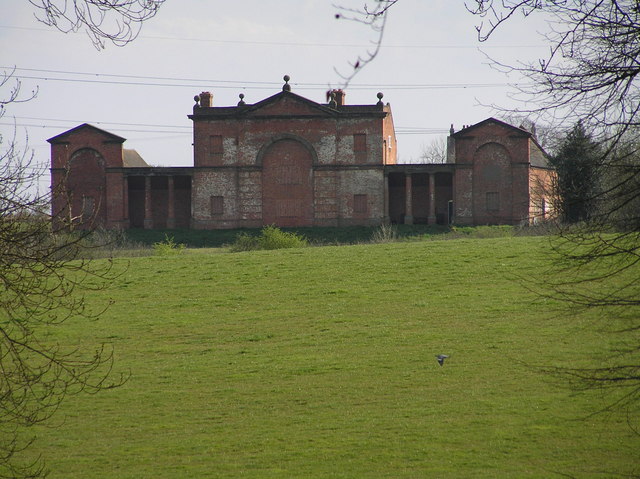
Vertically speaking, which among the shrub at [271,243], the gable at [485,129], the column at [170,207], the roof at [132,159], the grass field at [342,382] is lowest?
the grass field at [342,382]

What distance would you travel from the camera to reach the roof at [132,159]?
2168 inches

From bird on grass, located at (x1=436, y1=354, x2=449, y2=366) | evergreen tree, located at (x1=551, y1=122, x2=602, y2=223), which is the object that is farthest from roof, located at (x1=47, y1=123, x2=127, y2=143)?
evergreen tree, located at (x1=551, y1=122, x2=602, y2=223)

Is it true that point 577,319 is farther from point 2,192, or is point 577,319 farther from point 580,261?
point 2,192

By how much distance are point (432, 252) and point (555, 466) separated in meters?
17.6

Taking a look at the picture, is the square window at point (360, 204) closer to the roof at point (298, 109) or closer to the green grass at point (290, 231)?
the green grass at point (290, 231)

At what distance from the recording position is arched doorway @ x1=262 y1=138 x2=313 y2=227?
50.6 m

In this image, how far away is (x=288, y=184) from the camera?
166ft

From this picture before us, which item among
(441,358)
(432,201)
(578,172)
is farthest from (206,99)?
(578,172)

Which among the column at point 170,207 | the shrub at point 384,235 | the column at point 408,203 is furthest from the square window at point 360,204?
the column at point 170,207

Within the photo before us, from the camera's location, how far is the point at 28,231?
26.6 ft

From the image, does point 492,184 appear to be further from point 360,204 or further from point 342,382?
point 342,382

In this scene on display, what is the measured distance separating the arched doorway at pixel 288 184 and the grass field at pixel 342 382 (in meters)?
22.8

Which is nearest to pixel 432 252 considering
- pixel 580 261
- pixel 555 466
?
pixel 555 466

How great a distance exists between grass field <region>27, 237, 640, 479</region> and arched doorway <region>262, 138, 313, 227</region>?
2282cm
